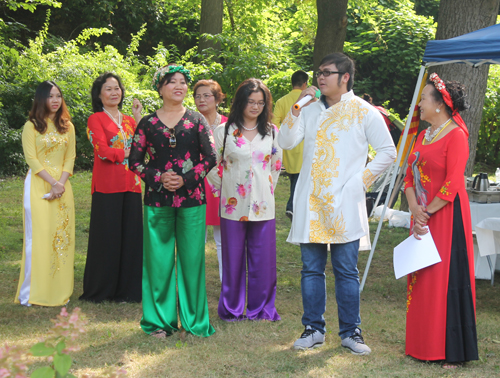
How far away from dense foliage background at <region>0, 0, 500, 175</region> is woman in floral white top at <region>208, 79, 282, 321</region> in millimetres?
7561

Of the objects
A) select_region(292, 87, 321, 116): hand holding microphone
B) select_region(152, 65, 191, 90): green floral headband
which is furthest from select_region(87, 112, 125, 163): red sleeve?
select_region(292, 87, 321, 116): hand holding microphone

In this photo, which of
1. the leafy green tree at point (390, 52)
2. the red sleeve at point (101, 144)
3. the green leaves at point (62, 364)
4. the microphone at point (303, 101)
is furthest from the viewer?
the leafy green tree at point (390, 52)

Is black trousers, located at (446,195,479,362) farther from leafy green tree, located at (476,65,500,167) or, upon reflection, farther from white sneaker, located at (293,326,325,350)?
leafy green tree, located at (476,65,500,167)

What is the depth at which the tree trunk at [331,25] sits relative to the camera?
8.12 meters

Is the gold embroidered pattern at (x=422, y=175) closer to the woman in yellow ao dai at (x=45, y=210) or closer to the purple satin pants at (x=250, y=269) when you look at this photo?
the purple satin pants at (x=250, y=269)

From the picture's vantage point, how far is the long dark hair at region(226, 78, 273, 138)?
4266 mm

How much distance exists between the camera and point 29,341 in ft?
12.7

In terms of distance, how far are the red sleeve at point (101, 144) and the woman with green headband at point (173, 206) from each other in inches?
33.2

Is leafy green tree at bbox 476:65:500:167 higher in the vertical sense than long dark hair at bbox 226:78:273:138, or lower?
higher

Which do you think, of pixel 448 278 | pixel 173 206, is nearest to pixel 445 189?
pixel 448 278

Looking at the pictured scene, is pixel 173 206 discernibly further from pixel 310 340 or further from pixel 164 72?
pixel 310 340

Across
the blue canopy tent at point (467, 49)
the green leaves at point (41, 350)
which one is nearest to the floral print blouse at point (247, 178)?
the blue canopy tent at point (467, 49)

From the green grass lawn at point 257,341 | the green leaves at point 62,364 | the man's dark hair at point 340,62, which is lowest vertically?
the green grass lawn at point 257,341

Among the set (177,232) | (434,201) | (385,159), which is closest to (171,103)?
(177,232)
